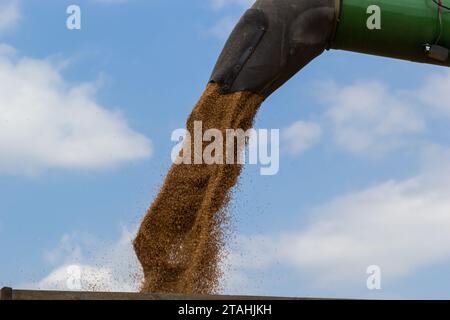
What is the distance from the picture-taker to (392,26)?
741 centimetres

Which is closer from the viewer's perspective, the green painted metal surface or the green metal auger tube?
the green metal auger tube

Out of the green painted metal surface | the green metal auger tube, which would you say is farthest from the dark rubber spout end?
the green painted metal surface

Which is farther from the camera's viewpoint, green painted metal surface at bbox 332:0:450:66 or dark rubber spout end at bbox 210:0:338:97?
green painted metal surface at bbox 332:0:450:66

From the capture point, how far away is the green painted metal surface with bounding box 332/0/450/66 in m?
7.39

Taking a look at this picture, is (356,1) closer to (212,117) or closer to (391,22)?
(391,22)

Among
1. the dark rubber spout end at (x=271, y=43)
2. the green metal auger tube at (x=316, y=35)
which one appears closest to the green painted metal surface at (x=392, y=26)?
the green metal auger tube at (x=316, y=35)

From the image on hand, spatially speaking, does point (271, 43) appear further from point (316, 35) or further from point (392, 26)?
point (392, 26)

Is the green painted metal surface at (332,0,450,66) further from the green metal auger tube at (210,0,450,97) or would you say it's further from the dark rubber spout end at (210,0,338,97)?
the dark rubber spout end at (210,0,338,97)

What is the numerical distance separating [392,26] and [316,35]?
25.4 inches
